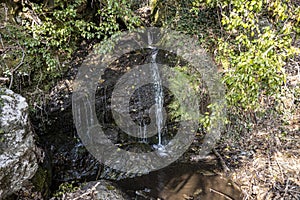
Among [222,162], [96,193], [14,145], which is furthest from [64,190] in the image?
[222,162]

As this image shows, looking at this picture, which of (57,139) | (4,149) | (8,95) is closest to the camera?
(4,149)

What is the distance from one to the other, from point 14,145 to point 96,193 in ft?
5.22

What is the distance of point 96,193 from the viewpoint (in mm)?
4055

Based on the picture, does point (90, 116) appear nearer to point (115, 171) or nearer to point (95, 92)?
point (95, 92)

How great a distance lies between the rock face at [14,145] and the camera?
3.05 meters

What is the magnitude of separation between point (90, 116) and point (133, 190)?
202 cm

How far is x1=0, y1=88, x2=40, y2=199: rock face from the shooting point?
120 inches

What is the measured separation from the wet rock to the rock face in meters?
0.96

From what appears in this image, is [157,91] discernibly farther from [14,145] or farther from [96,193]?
[14,145]

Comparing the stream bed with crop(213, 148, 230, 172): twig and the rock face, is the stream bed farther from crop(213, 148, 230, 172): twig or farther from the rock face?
the rock face

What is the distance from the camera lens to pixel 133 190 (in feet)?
14.9

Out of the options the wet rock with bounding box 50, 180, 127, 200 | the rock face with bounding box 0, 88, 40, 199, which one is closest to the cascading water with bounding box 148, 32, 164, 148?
the wet rock with bounding box 50, 180, 127, 200

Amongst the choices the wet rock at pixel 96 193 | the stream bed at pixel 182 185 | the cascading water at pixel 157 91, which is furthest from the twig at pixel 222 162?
the wet rock at pixel 96 193

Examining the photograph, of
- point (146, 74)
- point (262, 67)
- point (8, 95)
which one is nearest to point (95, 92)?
point (146, 74)
